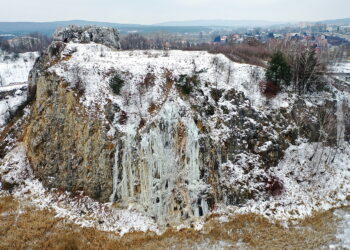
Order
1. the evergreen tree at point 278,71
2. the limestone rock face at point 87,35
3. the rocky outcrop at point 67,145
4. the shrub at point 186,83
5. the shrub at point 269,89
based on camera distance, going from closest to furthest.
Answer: the rocky outcrop at point 67,145 < the shrub at point 186,83 < the evergreen tree at point 278,71 < the shrub at point 269,89 < the limestone rock face at point 87,35

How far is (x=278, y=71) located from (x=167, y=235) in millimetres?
23752

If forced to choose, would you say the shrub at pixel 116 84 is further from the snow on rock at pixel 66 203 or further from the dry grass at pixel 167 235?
the dry grass at pixel 167 235

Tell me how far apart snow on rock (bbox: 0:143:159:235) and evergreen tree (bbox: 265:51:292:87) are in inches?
913

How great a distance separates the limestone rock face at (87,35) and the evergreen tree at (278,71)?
27.6 m

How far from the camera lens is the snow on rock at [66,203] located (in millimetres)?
21172

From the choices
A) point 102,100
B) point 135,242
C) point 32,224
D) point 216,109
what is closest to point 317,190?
point 216,109

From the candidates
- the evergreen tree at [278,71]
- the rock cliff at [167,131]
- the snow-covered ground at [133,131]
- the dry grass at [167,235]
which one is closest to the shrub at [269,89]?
the evergreen tree at [278,71]

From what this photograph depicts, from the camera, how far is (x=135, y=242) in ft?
63.6

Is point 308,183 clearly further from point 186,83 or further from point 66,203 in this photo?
point 66,203

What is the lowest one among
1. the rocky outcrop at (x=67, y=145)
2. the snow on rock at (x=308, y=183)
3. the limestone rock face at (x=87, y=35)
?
the snow on rock at (x=308, y=183)

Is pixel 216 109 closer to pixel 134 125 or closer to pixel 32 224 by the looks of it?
pixel 134 125

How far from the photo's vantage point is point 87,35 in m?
38.5

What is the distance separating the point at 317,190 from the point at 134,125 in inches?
798

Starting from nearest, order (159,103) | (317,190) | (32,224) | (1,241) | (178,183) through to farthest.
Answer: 1. (1,241)
2. (32,224)
3. (178,183)
4. (317,190)
5. (159,103)
